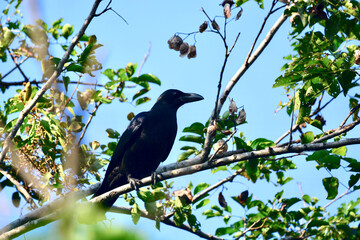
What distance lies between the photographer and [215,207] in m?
5.41

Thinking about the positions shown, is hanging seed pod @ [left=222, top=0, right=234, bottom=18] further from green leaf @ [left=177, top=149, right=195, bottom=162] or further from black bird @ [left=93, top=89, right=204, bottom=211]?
black bird @ [left=93, top=89, right=204, bottom=211]

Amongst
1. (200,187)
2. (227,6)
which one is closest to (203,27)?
(227,6)

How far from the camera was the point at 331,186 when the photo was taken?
3.94 m

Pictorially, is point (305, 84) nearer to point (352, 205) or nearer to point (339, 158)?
point (339, 158)

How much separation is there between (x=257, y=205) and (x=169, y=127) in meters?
1.60

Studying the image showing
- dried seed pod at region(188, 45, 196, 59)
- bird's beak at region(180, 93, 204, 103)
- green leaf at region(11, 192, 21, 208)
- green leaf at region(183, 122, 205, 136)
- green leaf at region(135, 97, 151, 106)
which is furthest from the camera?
bird's beak at region(180, 93, 204, 103)

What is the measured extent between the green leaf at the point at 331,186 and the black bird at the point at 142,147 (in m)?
2.31

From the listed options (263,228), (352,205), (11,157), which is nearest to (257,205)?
(263,228)

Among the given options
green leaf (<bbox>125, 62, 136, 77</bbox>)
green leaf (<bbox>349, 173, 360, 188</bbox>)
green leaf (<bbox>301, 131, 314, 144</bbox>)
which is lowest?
green leaf (<bbox>349, 173, 360, 188</bbox>)

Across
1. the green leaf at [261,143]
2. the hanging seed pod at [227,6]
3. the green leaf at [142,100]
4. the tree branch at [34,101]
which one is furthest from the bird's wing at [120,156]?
the hanging seed pod at [227,6]

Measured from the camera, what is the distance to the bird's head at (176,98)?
6105mm

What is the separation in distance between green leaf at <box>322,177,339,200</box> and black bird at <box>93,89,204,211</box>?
2306 mm

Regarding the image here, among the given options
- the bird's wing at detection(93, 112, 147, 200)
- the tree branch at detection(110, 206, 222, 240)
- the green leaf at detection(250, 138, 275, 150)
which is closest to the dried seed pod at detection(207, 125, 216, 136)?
the green leaf at detection(250, 138, 275, 150)

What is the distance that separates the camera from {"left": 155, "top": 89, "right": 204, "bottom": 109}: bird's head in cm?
611
